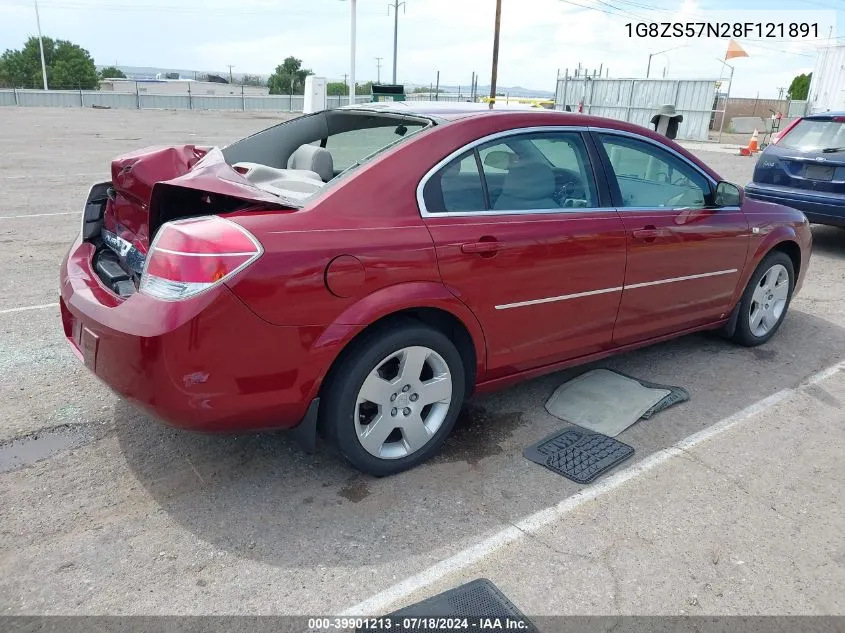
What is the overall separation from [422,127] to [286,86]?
83440mm

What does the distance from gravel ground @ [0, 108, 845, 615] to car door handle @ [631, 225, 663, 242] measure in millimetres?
1002

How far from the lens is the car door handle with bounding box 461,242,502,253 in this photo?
10.2 feet

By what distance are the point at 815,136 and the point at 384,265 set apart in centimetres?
737

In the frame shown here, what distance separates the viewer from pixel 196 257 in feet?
8.36

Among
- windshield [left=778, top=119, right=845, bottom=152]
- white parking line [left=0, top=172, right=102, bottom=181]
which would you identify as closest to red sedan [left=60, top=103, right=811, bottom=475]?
windshield [left=778, top=119, right=845, bottom=152]

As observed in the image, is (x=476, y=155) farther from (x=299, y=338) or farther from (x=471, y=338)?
(x=299, y=338)

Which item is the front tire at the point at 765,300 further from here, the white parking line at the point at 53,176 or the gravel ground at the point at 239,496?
the white parking line at the point at 53,176

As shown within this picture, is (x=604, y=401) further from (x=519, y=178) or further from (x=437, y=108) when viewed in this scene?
(x=437, y=108)

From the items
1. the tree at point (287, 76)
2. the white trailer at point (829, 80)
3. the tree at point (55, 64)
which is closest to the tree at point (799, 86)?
the white trailer at point (829, 80)

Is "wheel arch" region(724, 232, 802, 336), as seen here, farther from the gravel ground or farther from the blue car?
the blue car

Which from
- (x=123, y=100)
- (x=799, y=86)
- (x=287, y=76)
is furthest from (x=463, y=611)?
(x=287, y=76)

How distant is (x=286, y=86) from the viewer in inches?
3179

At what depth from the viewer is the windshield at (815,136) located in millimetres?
7848

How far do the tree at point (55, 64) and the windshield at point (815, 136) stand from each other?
81.2 meters
